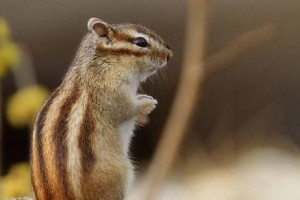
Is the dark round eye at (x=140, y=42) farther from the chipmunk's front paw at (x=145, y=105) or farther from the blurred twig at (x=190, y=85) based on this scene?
the blurred twig at (x=190, y=85)

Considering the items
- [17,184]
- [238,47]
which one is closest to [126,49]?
[17,184]

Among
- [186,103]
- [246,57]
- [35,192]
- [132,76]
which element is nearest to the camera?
[186,103]

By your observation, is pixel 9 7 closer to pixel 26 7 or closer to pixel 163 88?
pixel 26 7

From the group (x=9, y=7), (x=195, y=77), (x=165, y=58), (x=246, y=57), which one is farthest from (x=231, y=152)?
(x=195, y=77)

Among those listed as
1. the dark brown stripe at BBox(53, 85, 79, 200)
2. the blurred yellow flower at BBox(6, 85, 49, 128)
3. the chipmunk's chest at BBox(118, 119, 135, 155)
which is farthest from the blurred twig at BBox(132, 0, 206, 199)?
the blurred yellow flower at BBox(6, 85, 49, 128)

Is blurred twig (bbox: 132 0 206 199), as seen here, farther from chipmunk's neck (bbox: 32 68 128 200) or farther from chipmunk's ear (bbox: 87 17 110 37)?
chipmunk's ear (bbox: 87 17 110 37)
